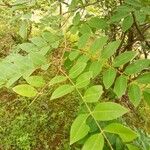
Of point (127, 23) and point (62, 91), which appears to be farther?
point (127, 23)

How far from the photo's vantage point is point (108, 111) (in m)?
0.87

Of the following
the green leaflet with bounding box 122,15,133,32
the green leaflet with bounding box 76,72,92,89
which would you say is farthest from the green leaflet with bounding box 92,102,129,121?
the green leaflet with bounding box 122,15,133,32

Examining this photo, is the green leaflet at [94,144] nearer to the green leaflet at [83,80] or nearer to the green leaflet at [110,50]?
the green leaflet at [83,80]

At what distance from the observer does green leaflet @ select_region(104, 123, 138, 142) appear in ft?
2.77

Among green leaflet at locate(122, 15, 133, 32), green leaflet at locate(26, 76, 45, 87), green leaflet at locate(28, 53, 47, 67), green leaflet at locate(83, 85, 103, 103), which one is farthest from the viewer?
green leaflet at locate(122, 15, 133, 32)

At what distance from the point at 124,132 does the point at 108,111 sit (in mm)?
60

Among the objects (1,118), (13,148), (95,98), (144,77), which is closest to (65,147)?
(13,148)

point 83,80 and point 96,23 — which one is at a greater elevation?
point 83,80

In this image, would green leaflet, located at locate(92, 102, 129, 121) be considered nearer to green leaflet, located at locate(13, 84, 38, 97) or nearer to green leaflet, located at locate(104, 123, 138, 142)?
green leaflet, located at locate(104, 123, 138, 142)

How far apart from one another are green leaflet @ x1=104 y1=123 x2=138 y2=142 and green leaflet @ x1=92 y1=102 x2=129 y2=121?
0.07ft

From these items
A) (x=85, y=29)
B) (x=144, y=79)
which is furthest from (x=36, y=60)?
(x=85, y=29)

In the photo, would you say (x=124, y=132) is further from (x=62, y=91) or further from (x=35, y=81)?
(x=35, y=81)

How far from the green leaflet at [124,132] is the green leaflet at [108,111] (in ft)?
0.07

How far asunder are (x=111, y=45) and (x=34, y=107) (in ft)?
7.11
